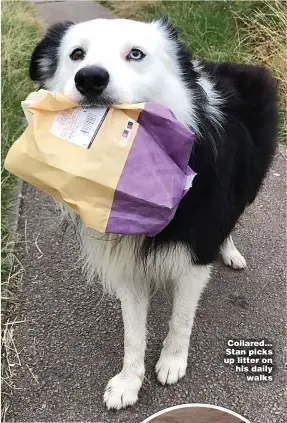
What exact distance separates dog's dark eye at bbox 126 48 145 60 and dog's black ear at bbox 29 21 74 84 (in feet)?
1.09

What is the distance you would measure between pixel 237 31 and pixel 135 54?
3385 mm

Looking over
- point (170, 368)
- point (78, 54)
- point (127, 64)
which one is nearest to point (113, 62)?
point (127, 64)

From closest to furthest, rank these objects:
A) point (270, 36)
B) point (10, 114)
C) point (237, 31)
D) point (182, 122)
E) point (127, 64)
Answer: point (127, 64), point (182, 122), point (10, 114), point (270, 36), point (237, 31)

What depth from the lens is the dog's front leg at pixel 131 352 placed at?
2238 millimetres

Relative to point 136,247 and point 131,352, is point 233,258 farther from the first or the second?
point 136,247

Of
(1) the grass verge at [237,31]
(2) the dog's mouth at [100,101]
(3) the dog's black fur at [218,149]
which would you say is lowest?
(1) the grass verge at [237,31]

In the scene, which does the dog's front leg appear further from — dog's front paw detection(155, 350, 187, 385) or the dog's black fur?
the dog's black fur

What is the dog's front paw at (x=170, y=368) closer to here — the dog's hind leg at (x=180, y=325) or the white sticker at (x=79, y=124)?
the dog's hind leg at (x=180, y=325)

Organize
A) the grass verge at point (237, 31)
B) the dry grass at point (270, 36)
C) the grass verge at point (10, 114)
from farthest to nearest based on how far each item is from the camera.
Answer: the grass verge at point (237, 31), the dry grass at point (270, 36), the grass verge at point (10, 114)

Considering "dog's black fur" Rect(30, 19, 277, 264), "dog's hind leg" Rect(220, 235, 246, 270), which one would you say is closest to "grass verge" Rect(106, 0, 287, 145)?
"dog's hind leg" Rect(220, 235, 246, 270)

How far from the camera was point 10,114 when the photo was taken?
12.9ft

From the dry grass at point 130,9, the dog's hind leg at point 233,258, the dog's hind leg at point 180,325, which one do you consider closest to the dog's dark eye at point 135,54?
the dog's hind leg at point 180,325

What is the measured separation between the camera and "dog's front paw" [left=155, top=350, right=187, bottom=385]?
2320 mm

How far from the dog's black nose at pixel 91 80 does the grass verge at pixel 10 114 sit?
55.1 inches
